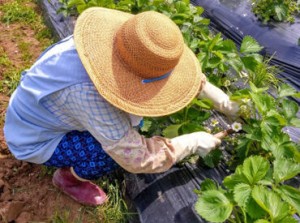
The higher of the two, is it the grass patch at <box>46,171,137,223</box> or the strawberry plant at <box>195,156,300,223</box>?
the strawberry plant at <box>195,156,300,223</box>

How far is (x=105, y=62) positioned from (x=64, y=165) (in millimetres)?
781

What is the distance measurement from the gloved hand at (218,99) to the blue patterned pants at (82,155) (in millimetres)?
616

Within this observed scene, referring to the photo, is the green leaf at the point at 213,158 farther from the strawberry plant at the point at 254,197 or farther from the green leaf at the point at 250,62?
the green leaf at the point at 250,62

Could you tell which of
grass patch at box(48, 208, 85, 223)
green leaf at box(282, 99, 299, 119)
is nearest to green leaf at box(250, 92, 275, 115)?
green leaf at box(282, 99, 299, 119)

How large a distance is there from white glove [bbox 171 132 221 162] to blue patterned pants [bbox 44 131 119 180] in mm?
350

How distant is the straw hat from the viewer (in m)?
1.44

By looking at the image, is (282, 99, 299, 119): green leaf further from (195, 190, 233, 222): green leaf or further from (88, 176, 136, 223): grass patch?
(88, 176, 136, 223): grass patch

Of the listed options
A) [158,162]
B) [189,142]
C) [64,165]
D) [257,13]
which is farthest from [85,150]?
[257,13]

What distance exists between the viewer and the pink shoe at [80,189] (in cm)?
214

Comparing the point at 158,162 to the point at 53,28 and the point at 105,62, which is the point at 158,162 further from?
the point at 53,28

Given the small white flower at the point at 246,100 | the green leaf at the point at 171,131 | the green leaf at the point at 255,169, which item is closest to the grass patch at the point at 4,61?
the green leaf at the point at 171,131

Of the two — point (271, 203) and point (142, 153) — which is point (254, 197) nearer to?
point (271, 203)

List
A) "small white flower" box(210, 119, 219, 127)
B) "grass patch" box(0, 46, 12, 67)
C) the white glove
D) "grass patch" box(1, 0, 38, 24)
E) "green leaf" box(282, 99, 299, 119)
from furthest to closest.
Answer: "grass patch" box(1, 0, 38, 24) < "grass patch" box(0, 46, 12, 67) < "small white flower" box(210, 119, 219, 127) < "green leaf" box(282, 99, 299, 119) < the white glove

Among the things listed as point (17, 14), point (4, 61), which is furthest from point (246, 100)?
point (17, 14)
